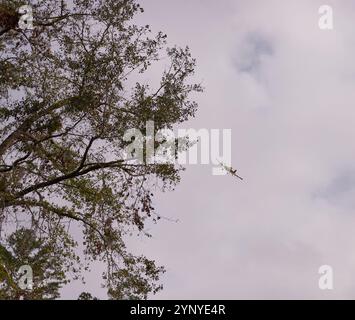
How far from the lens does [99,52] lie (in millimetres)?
15227

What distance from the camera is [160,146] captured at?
15320 mm

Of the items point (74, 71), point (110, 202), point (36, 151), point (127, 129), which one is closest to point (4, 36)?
point (74, 71)


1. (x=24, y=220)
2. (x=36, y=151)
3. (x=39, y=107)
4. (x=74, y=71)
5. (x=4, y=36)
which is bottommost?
(x=24, y=220)
